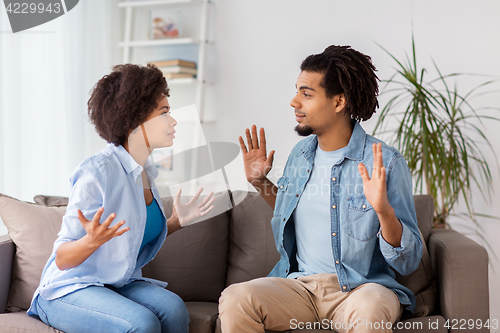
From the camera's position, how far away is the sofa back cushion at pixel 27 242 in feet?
5.53

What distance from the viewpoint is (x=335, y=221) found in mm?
1506

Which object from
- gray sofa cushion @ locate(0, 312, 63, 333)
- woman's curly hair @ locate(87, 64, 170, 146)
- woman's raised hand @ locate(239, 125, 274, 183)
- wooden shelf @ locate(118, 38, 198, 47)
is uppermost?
wooden shelf @ locate(118, 38, 198, 47)

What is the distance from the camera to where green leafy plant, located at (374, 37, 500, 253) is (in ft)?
7.05

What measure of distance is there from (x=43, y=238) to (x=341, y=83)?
1260mm

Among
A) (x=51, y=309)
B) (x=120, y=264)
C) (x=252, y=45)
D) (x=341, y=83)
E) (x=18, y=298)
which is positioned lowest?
(x=18, y=298)

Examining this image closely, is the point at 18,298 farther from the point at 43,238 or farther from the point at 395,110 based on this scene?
the point at 395,110

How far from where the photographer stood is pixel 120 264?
55.9 inches

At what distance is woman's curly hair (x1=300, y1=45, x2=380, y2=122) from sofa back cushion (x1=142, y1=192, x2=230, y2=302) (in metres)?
0.73

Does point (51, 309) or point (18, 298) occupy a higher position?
point (51, 309)

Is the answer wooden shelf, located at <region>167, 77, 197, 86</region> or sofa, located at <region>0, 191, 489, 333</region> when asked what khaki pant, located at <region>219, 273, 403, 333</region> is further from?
wooden shelf, located at <region>167, 77, 197, 86</region>

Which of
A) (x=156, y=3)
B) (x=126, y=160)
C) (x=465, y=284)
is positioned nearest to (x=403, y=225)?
(x=465, y=284)

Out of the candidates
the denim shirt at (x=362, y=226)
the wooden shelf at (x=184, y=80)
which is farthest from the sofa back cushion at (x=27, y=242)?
the wooden shelf at (x=184, y=80)

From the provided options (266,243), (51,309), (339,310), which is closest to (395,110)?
(266,243)

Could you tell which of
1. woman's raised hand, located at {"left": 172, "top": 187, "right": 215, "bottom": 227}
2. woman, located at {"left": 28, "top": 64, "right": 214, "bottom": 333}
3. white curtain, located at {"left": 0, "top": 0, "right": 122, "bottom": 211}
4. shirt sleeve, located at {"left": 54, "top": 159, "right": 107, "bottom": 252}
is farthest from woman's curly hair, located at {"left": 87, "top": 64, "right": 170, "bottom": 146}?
white curtain, located at {"left": 0, "top": 0, "right": 122, "bottom": 211}
